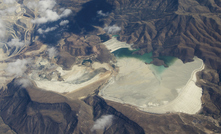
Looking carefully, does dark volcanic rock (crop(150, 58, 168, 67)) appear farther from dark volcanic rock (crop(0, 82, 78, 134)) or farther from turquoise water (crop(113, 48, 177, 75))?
dark volcanic rock (crop(0, 82, 78, 134))

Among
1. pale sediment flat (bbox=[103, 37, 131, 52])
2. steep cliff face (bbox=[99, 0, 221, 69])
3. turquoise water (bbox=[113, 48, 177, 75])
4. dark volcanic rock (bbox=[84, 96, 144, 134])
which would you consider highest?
steep cliff face (bbox=[99, 0, 221, 69])

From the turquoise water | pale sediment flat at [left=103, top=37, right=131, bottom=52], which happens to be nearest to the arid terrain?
pale sediment flat at [left=103, top=37, right=131, bottom=52]

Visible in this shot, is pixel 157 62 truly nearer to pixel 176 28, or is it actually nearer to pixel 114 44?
pixel 176 28

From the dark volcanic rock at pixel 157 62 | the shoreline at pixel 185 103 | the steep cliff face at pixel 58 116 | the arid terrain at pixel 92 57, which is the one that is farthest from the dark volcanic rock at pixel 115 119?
the dark volcanic rock at pixel 157 62

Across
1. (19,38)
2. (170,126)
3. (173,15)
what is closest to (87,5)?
(19,38)

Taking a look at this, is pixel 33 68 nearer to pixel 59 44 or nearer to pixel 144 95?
pixel 59 44

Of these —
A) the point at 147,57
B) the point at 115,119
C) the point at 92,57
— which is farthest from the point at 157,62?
the point at 115,119
